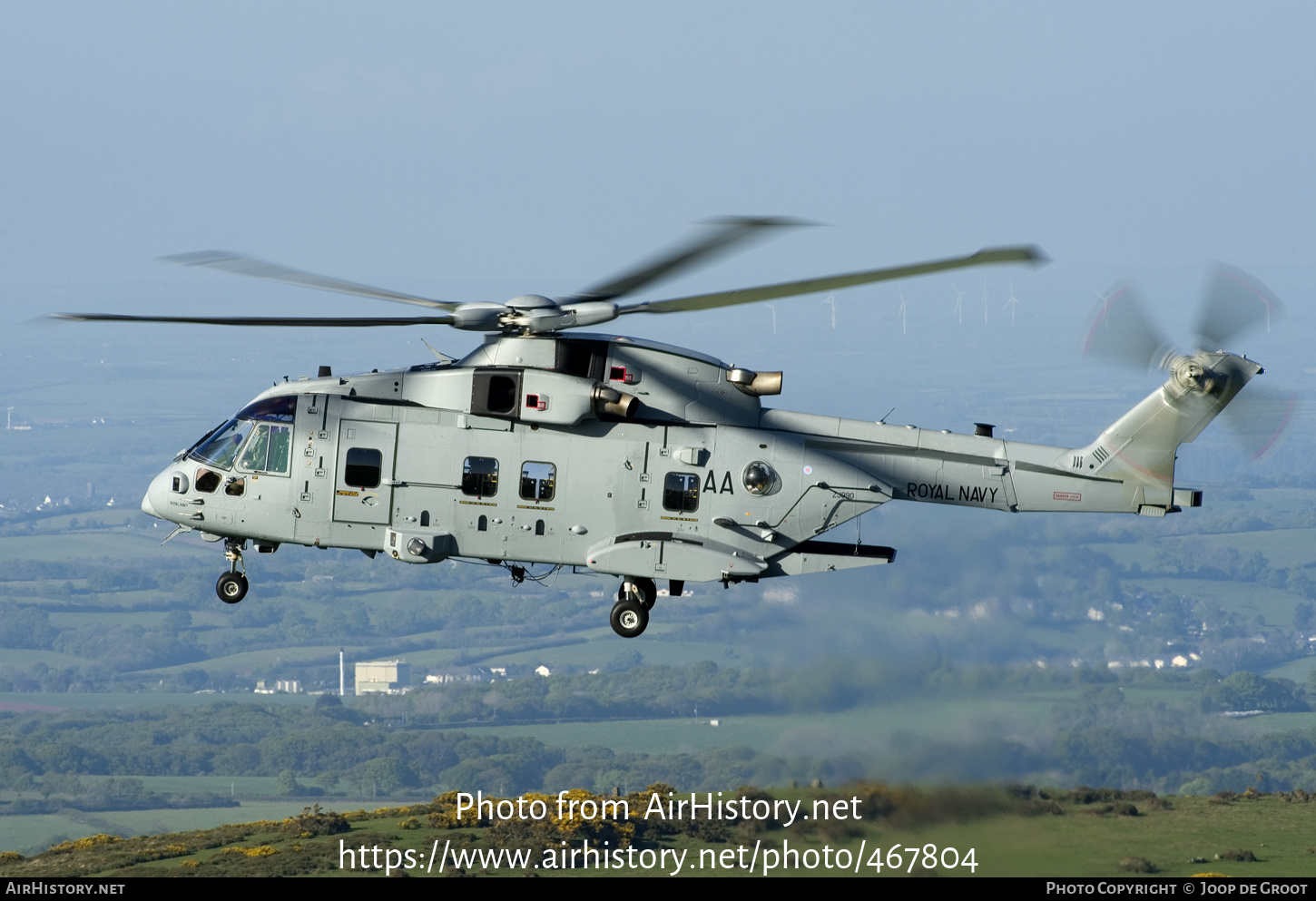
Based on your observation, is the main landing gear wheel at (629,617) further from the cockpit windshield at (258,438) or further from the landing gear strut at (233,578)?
the landing gear strut at (233,578)

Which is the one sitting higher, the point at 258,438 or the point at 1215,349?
the point at 1215,349

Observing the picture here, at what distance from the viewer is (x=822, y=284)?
Result: 21.5 m

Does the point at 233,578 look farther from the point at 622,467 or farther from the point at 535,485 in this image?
the point at 622,467

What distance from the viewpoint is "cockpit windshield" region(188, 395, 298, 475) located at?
89.8 feet

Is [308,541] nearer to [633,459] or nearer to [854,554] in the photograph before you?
[633,459]

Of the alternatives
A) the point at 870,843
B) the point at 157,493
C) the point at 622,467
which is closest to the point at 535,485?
the point at 622,467

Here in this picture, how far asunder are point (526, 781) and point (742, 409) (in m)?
145

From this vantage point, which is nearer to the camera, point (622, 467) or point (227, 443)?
point (622, 467)

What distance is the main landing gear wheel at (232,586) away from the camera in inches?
1115

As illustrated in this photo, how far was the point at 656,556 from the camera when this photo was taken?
1045 inches

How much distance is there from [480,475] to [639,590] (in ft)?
12.2

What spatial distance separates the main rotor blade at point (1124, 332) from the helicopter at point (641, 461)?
38 millimetres

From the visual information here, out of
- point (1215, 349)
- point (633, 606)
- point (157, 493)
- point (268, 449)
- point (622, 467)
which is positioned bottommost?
point (633, 606)
